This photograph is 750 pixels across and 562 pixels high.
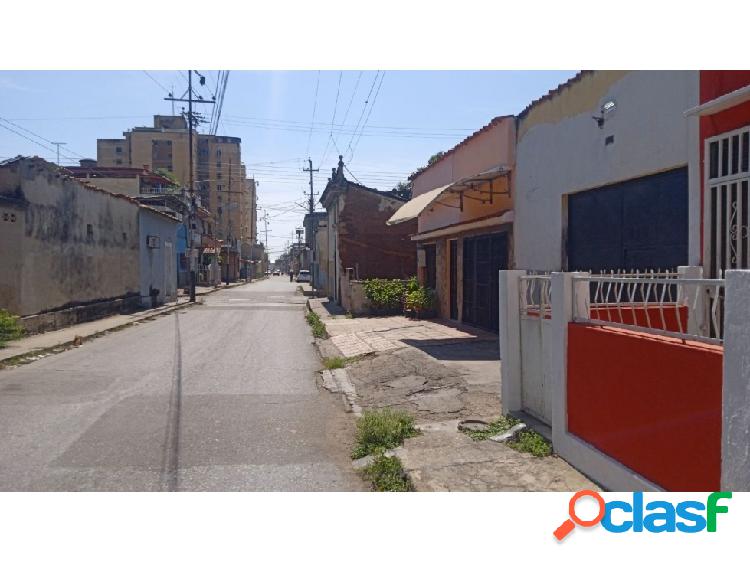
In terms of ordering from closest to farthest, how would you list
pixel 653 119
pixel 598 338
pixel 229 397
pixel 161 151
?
pixel 598 338 < pixel 653 119 < pixel 229 397 < pixel 161 151

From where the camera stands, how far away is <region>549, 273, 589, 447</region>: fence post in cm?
509

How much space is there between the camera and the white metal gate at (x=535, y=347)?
19.1ft

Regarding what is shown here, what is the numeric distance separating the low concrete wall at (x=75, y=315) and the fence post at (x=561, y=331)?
13.4 metres

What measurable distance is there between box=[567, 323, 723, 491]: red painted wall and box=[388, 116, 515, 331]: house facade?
708 cm

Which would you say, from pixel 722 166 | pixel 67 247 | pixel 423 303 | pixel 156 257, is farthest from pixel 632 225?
pixel 156 257

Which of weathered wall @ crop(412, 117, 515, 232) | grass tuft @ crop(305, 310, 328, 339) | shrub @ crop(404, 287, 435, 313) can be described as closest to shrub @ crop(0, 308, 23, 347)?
grass tuft @ crop(305, 310, 328, 339)

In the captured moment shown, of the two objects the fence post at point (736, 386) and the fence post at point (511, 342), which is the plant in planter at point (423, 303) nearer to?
the fence post at point (511, 342)

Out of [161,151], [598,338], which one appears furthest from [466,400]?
[161,151]

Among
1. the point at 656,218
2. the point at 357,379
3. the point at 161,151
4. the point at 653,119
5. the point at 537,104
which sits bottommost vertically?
the point at 357,379

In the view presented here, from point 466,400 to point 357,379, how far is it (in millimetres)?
2617

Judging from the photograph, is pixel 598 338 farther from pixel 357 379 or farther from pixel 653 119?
pixel 357 379

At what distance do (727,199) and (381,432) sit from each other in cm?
418

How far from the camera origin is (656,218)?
7500mm

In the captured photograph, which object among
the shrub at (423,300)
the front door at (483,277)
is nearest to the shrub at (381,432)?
the front door at (483,277)
